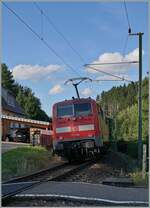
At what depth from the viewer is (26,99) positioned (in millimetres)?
87688

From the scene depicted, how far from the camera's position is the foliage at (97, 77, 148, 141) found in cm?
4966

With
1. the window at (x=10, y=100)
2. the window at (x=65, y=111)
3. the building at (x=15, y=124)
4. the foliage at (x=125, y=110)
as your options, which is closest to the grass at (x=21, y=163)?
the window at (x=65, y=111)

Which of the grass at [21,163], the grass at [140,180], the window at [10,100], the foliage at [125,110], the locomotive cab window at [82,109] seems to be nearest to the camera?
the grass at [140,180]

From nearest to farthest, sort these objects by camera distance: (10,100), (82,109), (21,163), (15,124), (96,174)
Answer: (96,174) → (21,163) → (82,109) → (15,124) → (10,100)

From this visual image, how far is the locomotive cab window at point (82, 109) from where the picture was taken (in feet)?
72.4

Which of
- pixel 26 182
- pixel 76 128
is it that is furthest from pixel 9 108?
pixel 26 182

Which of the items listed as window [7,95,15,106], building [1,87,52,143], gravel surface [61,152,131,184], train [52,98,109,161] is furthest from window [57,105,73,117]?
window [7,95,15,106]

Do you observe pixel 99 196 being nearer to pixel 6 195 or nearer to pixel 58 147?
pixel 6 195

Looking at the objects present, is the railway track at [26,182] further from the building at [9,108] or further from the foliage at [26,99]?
the foliage at [26,99]

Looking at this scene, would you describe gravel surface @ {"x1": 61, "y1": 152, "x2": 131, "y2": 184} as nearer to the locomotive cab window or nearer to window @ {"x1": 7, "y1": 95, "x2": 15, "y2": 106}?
the locomotive cab window

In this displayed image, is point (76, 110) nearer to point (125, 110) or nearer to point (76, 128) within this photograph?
point (76, 128)

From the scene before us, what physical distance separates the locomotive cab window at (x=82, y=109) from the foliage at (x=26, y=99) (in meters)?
60.0

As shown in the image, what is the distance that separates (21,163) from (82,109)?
4613mm

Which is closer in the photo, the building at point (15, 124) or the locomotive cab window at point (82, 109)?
the locomotive cab window at point (82, 109)
